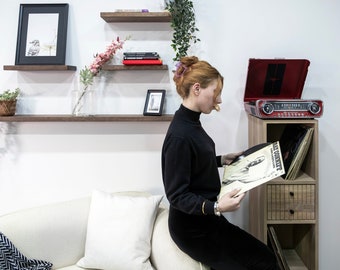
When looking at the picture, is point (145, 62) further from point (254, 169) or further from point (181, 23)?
point (254, 169)

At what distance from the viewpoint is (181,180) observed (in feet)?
5.91

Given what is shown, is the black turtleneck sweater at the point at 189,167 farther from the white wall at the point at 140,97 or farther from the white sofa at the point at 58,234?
the white wall at the point at 140,97

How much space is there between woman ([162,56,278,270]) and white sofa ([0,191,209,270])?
0.25 metres

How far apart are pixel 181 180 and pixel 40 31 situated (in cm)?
143

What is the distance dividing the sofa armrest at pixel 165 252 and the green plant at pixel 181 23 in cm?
98

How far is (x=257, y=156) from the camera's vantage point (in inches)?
78.1

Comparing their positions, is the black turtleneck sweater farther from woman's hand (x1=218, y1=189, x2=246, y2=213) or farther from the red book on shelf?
the red book on shelf

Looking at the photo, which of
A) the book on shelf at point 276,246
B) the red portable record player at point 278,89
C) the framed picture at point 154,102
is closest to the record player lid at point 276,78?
the red portable record player at point 278,89

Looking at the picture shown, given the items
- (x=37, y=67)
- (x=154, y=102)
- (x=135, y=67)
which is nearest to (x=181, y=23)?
(x=135, y=67)

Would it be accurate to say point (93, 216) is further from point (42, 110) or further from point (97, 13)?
point (97, 13)

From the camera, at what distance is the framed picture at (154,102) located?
100 inches

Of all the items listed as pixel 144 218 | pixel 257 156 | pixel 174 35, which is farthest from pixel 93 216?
pixel 174 35

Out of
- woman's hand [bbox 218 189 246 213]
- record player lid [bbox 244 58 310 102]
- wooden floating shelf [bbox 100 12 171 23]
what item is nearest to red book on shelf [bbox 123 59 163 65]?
wooden floating shelf [bbox 100 12 171 23]

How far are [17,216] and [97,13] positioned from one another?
4.29 ft
